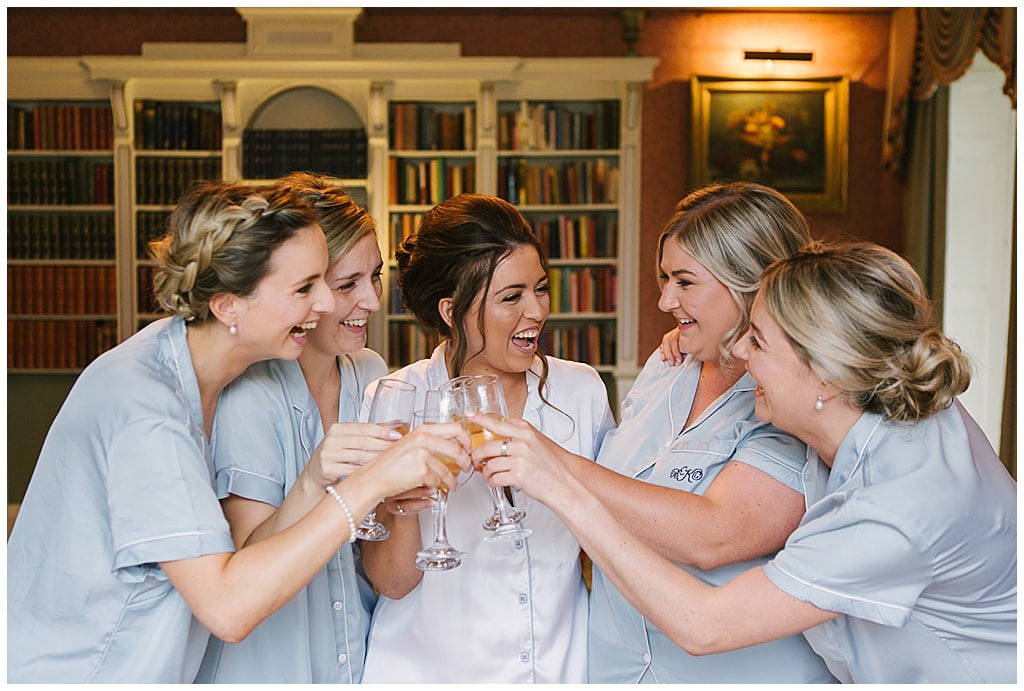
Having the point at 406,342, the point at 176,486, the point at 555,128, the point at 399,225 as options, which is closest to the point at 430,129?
the point at 399,225

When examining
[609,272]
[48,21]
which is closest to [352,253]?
[609,272]

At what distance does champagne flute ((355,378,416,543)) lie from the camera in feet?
5.19

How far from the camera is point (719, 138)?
21.4 ft

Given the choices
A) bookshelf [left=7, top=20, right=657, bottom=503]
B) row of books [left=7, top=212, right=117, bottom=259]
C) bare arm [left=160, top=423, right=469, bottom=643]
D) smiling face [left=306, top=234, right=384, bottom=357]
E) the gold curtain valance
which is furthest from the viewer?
row of books [left=7, top=212, right=117, bottom=259]

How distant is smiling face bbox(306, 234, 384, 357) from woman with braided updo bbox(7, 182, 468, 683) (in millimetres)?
304

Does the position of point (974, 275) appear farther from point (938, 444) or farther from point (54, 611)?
point (54, 611)

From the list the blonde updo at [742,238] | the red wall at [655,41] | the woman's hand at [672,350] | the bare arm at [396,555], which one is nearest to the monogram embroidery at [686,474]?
the blonde updo at [742,238]

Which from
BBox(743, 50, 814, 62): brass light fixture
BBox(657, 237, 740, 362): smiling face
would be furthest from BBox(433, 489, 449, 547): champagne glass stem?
BBox(743, 50, 814, 62): brass light fixture

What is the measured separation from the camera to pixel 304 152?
634cm

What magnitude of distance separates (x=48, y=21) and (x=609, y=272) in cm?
412

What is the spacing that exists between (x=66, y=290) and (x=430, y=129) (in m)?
2.63

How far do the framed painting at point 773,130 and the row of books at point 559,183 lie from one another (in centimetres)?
61

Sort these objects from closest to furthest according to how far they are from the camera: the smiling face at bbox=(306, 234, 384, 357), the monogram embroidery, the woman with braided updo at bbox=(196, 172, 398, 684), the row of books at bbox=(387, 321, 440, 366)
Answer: the woman with braided updo at bbox=(196, 172, 398, 684) < the monogram embroidery < the smiling face at bbox=(306, 234, 384, 357) < the row of books at bbox=(387, 321, 440, 366)

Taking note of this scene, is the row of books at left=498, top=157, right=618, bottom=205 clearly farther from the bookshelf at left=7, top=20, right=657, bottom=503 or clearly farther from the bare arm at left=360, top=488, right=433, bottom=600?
the bare arm at left=360, top=488, right=433, bottom=600
